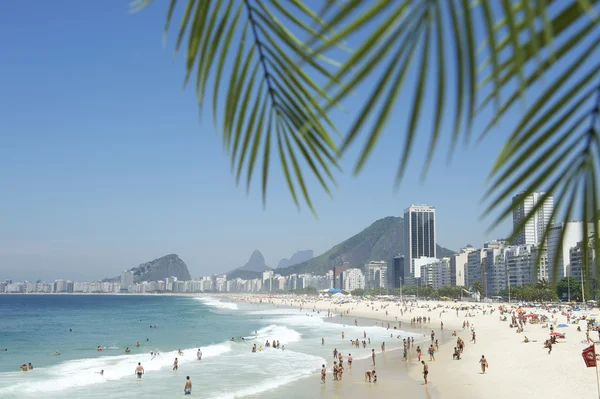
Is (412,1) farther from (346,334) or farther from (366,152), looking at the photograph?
(346,334)

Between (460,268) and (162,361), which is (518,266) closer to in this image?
(460,268)

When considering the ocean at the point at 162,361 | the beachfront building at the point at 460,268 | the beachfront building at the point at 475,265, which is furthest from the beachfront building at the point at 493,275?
the ocean at the point at 162,361

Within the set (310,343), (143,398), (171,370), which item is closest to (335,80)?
A: (143,398)

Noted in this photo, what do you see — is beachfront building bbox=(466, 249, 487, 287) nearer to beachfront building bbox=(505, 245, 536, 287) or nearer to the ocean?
beachfront building bbox=(505, 245, 536, 287)

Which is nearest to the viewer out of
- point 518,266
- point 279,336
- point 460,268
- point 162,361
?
point 162,361

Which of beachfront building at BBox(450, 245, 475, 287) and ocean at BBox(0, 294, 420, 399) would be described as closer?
ocean at BBox(0, 294, 420, 399)

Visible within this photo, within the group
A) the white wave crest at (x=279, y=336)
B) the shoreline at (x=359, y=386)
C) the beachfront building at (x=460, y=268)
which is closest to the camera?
the shoreline at (x=359, y=386)

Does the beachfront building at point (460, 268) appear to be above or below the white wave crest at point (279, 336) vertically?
above

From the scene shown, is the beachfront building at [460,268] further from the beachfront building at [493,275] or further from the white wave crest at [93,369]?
the white wave crest at [93,369]

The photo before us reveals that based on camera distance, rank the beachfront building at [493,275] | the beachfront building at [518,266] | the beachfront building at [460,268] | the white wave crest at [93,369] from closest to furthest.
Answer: the white wave crest at [93,369] → the beachfront building at [518,266] → the beachfront building at [493,275] → the beachfront building at [460,268]

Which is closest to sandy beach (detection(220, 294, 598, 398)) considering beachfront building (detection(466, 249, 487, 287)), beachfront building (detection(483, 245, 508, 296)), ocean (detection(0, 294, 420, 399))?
ocean (detection(0, 294, 420, 399))

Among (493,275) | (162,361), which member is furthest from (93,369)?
(493,275)
